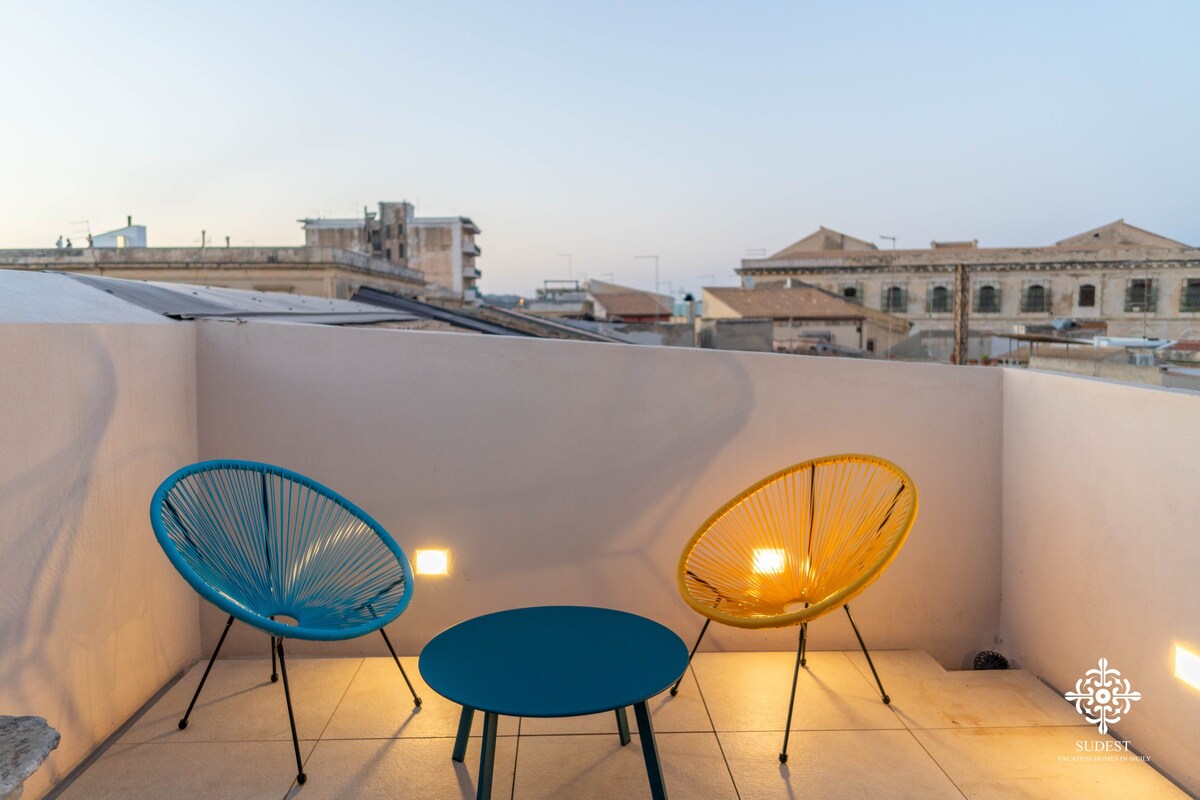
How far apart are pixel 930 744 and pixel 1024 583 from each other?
0.93 metres

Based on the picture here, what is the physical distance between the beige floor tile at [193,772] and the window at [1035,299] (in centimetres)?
3248

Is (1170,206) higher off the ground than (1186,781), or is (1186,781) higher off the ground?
(1170,206)

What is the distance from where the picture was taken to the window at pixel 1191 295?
89.0 ft

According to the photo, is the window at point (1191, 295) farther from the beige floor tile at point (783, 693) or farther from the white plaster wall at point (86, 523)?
the white plaster wall at point (86, 523)

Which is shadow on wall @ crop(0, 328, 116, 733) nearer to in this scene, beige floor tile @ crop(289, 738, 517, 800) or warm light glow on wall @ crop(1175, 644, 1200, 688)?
beige floor tile @ crop(289, 738, 517, 800)

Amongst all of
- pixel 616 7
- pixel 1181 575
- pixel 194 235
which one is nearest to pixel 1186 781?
pixel 1181 575

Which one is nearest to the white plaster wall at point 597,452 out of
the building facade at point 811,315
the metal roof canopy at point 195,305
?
the metal roof canopy at point 195,305

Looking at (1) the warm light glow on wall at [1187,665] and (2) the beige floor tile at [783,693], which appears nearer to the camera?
(1) the warm light glow on wall at [1187,665]

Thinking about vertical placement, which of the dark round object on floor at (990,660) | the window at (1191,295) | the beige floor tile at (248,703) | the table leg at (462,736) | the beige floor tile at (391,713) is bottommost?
the dark round object on floor at (990,660)

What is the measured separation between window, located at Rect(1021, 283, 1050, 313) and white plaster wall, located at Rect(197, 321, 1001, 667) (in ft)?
100

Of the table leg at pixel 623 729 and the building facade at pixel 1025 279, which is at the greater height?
the building facade at pixel 1025 279

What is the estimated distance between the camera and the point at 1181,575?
2.25 meters

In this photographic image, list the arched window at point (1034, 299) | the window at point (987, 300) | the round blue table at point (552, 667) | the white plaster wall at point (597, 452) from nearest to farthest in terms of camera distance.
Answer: the round blue table at point (552, 667) → the white plaster wall at point (597, 452) → the arched window at point (1034, 299) → the window at point (987, 300)

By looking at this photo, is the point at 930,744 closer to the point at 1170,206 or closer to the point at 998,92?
the point at 998,92
